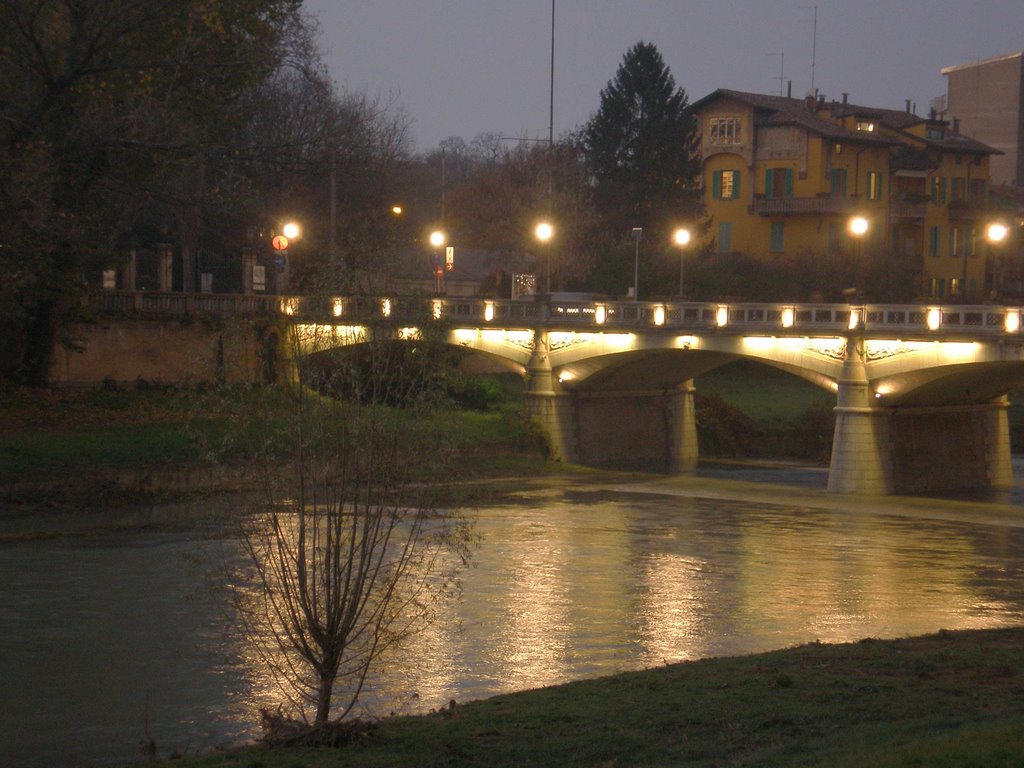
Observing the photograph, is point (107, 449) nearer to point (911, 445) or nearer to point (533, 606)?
point (533, 606)

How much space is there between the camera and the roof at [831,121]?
246 ft

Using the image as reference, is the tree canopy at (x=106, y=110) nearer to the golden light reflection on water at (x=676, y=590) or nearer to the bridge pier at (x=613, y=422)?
the golden light reflection on water at (x=676, y=590)

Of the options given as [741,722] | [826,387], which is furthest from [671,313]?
[741,722]

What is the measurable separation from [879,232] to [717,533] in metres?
43.7

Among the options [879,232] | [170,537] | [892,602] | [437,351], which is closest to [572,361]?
[170,537]

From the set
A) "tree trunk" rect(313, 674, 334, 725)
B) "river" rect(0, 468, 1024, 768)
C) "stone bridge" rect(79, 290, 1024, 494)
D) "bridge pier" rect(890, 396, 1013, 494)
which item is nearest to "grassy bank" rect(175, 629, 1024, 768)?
"tree trunk" rect(313, 674, 334, 725)

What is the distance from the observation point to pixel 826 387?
46156 mm

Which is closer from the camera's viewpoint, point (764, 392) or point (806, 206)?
point (764, 392)

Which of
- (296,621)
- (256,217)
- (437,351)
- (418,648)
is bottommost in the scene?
(418,648)

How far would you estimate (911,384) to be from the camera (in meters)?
43.8

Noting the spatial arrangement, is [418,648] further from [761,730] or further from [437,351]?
[761,730]

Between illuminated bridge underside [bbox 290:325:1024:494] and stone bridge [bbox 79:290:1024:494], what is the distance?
48 millimetres

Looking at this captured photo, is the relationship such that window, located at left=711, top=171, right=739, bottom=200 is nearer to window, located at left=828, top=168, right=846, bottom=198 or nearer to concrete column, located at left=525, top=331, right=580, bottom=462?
window, located at left=828, top=168, right=846, bottom=198

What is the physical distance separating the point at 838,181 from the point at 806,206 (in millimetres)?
2404
